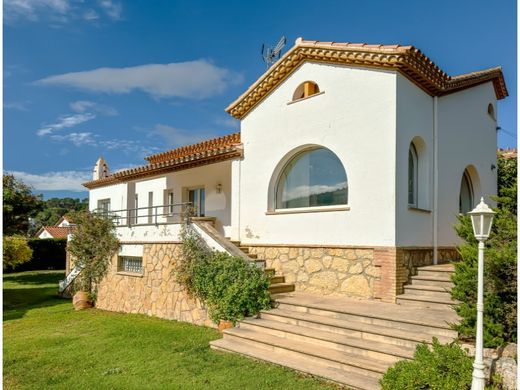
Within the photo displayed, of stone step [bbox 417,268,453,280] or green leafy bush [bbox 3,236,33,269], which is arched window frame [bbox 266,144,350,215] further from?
green leafy bush [bbox 3,236,33,269]

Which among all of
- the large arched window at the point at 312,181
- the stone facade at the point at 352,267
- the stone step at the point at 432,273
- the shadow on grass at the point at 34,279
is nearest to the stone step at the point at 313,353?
the stone facade at the point at 352,267

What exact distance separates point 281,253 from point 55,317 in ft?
27.3

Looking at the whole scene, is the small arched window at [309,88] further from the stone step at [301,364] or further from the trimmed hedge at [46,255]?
the trimmed hedge at [46,255]

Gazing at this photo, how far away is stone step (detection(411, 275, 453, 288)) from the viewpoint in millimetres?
8758

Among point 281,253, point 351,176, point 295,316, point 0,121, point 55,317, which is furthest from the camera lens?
point 55,317

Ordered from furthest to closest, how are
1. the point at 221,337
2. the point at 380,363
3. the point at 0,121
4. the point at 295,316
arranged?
the point at 221,337, the point at 295,316, the point at 0,121, the point at 380,363

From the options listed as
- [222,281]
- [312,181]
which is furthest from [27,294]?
[312,181]

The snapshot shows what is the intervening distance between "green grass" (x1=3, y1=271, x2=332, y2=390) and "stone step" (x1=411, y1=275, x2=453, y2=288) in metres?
4.29

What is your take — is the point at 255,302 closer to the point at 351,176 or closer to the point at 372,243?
the point at 372,243

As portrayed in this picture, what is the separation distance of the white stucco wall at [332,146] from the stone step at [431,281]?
121 cm

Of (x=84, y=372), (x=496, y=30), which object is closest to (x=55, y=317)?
(x=84, y=372)

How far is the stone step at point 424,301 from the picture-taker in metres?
8.02

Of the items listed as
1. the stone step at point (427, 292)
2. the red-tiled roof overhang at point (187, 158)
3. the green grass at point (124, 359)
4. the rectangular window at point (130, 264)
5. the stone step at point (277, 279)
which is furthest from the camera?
the rectangular window at point (130, 264)

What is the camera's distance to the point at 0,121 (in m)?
7.01
